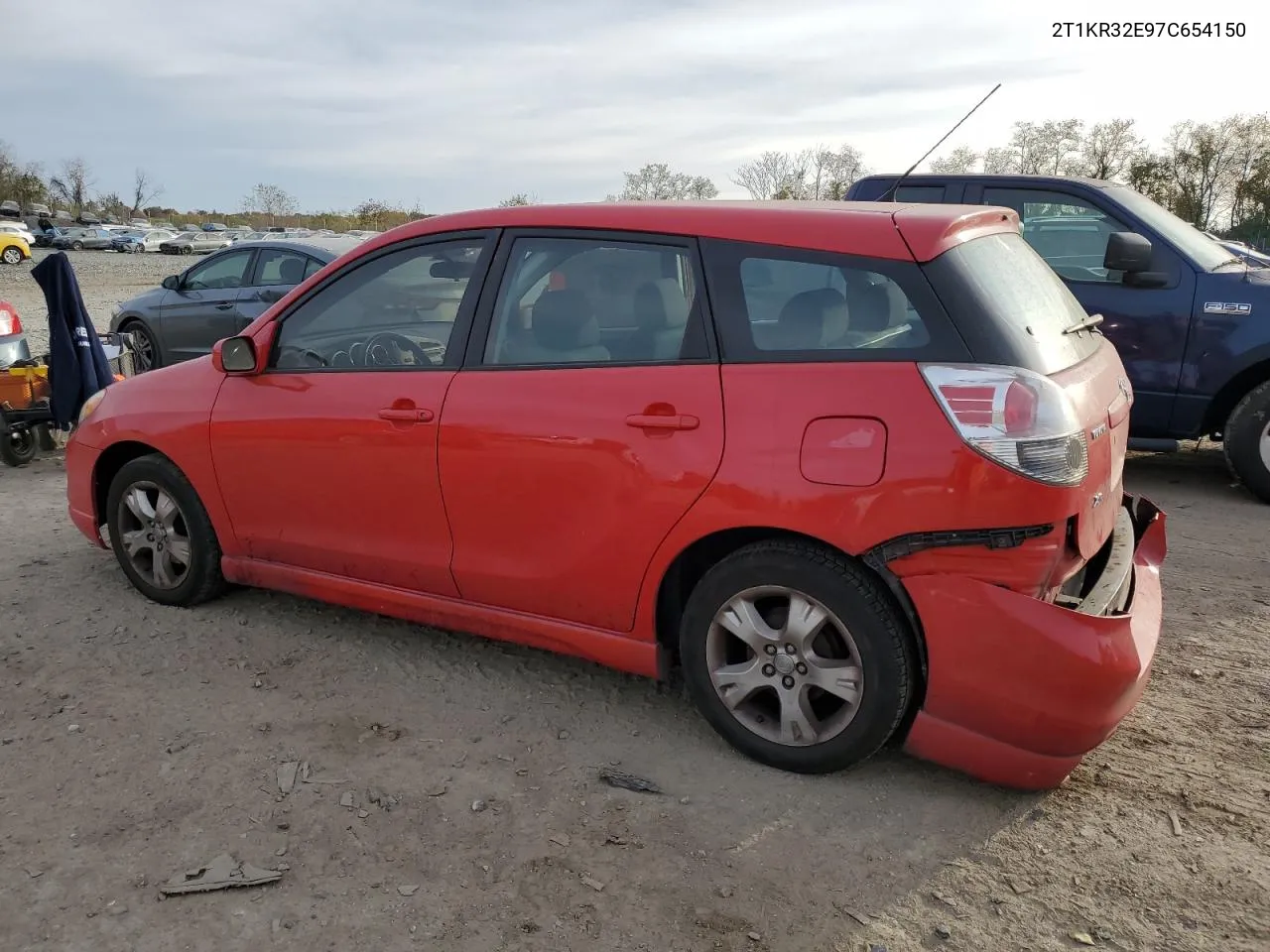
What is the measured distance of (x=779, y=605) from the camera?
3088 mm

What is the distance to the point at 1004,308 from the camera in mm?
2920

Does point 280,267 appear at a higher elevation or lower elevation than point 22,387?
higher

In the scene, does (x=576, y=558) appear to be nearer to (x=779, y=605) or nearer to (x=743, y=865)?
(x=779, y=605)

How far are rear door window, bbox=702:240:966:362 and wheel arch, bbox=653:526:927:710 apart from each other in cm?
54

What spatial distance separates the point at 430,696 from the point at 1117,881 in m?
2.31

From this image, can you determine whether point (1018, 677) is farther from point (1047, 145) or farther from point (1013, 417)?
point (1047, 145)

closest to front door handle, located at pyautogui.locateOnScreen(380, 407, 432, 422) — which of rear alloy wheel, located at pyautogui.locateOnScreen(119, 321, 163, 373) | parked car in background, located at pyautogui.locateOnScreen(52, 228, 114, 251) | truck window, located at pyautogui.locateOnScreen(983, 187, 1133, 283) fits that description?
truck window, located at pyautogui.locateOnScreen(983, 187, 1133, 283)

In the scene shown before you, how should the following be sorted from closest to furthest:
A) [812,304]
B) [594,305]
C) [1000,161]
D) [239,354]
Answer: [812,304] < [594,305] < [239,354] < [1000,161]

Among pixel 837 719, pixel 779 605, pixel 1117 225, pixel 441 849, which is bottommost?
pixel 441 849

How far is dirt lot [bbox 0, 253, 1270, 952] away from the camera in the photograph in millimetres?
2504

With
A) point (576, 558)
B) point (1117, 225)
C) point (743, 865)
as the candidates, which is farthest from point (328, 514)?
point (1117, 225)

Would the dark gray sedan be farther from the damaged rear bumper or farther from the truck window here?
the damaged rear bumper

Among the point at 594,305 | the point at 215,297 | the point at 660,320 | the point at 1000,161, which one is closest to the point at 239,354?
the point at 594,305

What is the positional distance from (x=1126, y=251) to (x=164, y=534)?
17.9 ft
